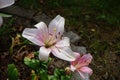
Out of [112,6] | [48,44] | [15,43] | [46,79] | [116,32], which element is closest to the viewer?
[48,44]

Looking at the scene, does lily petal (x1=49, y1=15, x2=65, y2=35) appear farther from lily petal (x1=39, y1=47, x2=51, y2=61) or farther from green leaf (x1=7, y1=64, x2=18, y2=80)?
green leaf (x1=7, y1=64, x2=18, y2=80)

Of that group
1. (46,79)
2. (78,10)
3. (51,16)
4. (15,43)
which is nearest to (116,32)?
(78,10)

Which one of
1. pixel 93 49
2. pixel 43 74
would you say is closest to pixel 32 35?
pixel 43 74

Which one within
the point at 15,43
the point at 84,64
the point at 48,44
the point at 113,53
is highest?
the point at 48,44

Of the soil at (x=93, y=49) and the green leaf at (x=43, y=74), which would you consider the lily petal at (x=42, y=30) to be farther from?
the soil at (x=93, y=49)

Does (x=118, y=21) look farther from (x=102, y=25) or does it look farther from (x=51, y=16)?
(x=51, y=16)

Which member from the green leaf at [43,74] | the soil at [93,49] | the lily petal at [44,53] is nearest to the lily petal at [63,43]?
the lily petal at [44,53]

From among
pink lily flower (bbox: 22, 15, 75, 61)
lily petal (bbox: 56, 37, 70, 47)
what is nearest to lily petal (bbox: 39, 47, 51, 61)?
pink lily flower (bbox: 22, 15, 75, 61)

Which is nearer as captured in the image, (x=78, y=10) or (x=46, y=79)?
(x=46, y=79)

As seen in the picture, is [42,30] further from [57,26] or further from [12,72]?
[12,72]
